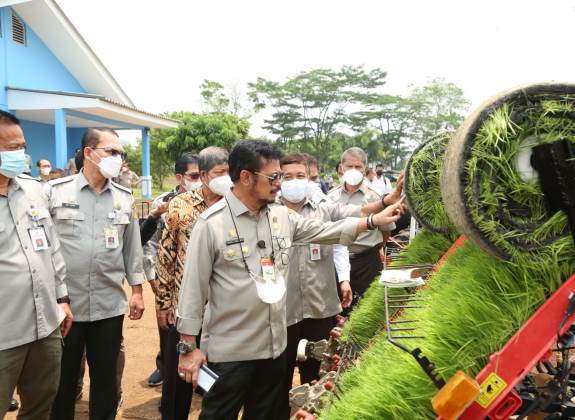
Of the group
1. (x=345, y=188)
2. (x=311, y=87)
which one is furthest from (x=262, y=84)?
(x=345, y=188)

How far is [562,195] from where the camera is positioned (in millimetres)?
1396

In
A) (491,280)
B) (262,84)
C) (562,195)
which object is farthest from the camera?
(262,84)

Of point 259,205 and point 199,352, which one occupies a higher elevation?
point 259,205

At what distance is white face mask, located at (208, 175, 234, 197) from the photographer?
3.75 meters

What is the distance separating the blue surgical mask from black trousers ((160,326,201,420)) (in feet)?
5.33

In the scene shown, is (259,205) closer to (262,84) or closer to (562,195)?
(562,195)

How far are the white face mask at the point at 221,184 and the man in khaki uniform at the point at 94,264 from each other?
0.69 m

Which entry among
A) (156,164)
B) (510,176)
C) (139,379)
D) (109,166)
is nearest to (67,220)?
→ (109,166)

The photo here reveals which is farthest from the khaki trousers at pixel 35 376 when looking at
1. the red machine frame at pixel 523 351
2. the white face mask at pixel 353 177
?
the white face mask at pixel 353 177

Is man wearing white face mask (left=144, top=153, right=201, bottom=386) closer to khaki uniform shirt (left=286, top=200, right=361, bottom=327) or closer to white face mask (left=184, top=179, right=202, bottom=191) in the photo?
white face mask (left=184, top=179, right=202, bottom=191)

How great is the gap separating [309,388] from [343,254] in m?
2.19

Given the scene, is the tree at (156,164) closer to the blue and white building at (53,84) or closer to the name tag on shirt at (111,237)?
the blue and white building at (53,84)

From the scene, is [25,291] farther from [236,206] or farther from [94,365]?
[236,206]

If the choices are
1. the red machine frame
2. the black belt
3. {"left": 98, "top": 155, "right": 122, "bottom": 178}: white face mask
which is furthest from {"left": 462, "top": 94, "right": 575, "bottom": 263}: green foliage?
the black belt
